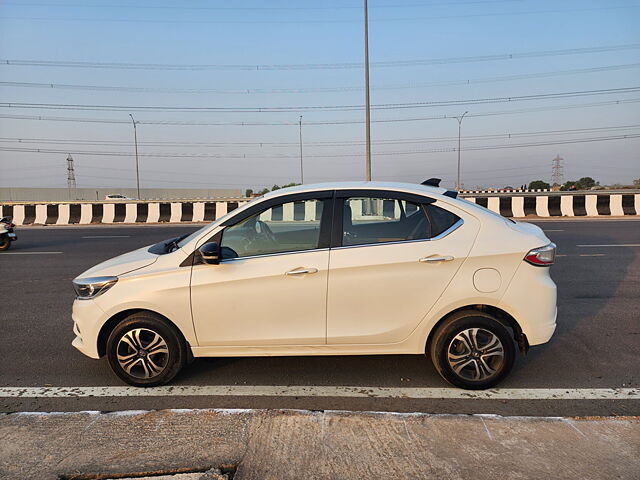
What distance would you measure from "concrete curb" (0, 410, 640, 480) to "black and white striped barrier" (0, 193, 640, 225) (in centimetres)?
1782

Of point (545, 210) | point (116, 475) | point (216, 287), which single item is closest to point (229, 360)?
point (216, 287)

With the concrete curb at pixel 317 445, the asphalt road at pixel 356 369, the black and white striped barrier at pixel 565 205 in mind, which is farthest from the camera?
the black and white striped barrier at pixel 565 205

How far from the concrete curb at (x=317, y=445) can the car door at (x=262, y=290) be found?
659mm

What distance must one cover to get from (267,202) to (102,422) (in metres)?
1.99

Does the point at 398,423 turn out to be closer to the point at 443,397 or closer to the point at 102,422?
the point at 443,397

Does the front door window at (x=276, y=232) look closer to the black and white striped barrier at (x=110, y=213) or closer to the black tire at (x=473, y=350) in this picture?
the black tire at (x=473, y=350)

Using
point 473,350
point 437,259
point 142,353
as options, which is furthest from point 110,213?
point 473,350

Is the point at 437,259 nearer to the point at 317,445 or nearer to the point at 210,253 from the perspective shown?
the point at 317,445

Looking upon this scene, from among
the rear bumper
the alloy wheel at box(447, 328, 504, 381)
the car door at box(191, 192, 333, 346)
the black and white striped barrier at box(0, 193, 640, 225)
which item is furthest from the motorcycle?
the rear bumper

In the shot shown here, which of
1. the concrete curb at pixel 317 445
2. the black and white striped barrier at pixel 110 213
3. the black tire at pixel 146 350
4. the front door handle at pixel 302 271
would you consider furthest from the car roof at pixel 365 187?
the black and white striped barrier at pixel 110 213

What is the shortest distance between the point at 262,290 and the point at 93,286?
138 cm

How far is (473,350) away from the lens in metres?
→ 3.59

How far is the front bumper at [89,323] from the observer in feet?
12.0

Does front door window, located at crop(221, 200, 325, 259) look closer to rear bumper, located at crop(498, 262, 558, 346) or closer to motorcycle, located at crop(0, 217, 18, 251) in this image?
rear bumper, located at crop(498, 262, 558, 346)
